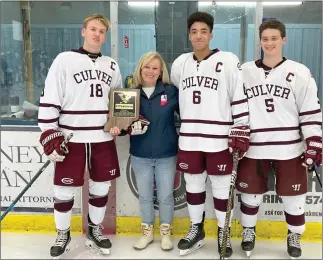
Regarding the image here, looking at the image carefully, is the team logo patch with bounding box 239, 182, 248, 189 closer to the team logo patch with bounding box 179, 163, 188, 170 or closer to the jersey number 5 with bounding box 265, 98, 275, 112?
the team logo patch with bounding box 179, 163, 188, 170

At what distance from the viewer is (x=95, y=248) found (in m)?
2.38

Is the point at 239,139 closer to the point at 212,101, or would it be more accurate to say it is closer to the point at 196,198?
the point at 212,101

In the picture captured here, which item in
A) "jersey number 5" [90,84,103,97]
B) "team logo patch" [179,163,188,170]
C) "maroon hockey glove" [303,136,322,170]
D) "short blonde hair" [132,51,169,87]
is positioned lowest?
"team logo patch" [179,163,188,170]

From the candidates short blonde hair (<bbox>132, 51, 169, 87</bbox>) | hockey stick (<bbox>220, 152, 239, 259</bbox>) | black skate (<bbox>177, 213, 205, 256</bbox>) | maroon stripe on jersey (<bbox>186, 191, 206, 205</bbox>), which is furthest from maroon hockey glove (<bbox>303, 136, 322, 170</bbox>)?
short blonde hair (<bbox>132, 51, 169, 87</bbox>)

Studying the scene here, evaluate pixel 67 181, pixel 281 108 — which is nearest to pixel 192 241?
pixel 67 181

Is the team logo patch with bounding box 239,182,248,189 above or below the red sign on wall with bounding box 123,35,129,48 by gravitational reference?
below

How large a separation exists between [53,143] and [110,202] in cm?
72

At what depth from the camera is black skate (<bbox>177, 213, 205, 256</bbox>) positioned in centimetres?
232

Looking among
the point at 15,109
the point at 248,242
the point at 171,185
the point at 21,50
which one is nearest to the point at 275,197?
the point at 248,242

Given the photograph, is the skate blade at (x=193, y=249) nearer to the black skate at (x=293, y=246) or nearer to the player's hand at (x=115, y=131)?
the black skate at (x=293, y=246)

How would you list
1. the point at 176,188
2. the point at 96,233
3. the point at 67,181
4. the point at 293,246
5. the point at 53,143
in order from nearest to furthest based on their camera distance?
the point at 53,143, the point at 67,181, the point at 293,246, the point at 96,233, the point at 176,188

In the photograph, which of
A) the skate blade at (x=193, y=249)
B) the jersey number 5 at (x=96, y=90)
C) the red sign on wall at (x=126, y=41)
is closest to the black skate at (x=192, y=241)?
the skate blade at (x=193, y=249)

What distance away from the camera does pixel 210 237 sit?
261cm

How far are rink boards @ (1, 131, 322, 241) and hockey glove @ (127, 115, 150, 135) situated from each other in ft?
1.18
